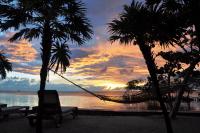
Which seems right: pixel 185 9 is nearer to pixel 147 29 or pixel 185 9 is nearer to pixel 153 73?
pixel 147 29

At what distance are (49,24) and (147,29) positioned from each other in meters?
2.67

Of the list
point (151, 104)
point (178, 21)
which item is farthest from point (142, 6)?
point (151, 104)

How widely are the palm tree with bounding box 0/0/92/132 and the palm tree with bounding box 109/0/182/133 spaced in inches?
40.5

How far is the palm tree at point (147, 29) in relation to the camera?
30.6 ft

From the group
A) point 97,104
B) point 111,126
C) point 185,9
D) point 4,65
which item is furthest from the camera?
point 97,104

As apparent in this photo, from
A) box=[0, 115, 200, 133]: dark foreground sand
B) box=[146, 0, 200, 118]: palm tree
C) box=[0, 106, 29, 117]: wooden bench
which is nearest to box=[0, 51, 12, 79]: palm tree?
box=[0, 106, 29, 117]: wooden bench

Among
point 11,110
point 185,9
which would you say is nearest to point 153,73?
point 185,9

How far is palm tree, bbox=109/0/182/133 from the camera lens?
9328 mm

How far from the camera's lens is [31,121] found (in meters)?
12.7

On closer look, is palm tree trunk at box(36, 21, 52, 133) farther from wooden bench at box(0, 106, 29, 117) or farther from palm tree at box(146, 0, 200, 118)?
wooden bench at box(0, 106, 29, 117)

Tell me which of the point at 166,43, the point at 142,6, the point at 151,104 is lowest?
the point at 151,104

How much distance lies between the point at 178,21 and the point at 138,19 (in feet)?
4.23

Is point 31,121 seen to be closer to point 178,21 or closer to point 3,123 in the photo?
point 3,123

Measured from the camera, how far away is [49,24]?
33.1 feet
